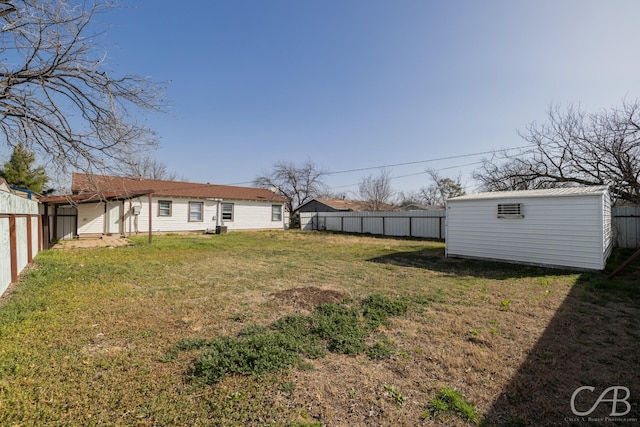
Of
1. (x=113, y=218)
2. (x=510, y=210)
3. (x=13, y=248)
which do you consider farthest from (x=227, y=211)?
(x=510, y=210)

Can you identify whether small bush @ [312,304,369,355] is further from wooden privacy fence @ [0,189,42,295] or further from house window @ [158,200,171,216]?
house window @ [158,200,171,216]

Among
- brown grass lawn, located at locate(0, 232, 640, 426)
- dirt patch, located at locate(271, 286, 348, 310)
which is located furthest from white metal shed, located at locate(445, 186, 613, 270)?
dirt patch, located at locate(271, 286, 348, 310)

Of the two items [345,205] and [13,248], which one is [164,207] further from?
[345,205]

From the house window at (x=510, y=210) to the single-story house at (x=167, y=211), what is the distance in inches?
503

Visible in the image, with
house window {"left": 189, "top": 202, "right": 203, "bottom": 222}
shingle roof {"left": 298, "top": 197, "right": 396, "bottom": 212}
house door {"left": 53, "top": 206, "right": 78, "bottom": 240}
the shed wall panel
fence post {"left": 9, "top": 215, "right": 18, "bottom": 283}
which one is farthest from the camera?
shingle roof {"left": 298, "top": 197, "right": 396, "bottom": 212}

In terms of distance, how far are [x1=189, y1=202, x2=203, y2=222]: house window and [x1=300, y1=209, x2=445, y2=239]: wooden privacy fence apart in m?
8.36

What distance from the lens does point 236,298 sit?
517cm

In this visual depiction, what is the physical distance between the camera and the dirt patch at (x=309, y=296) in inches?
192

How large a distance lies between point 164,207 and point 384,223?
14.0 metres

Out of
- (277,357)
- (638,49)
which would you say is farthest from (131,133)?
(638,49)

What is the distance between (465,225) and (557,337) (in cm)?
668

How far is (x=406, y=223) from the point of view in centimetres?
1853

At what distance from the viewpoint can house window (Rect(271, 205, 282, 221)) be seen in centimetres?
2280

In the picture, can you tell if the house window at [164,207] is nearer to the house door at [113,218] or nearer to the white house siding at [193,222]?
the white house siding at [193,222]
